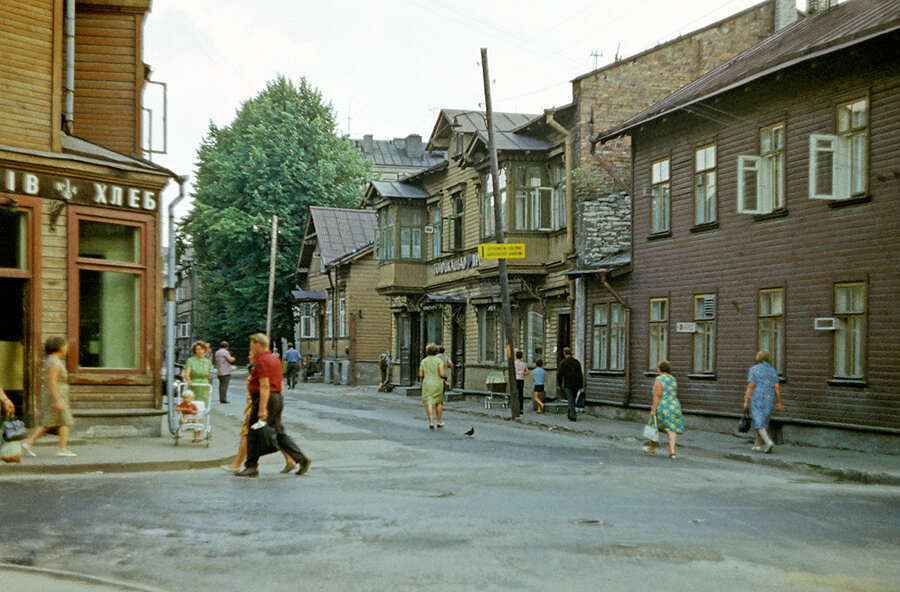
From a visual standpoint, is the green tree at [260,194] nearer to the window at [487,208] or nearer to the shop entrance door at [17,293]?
the window at [487,208]

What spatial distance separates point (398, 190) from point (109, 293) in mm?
24493

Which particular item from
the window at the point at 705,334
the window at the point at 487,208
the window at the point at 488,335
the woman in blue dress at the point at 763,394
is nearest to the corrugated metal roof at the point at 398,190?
the window at the point at 487,208

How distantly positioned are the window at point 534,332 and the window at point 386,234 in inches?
406

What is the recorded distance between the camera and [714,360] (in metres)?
24.1

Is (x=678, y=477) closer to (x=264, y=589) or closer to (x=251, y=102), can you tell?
(x=264, y=589)

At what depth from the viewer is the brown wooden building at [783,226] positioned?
19.2m

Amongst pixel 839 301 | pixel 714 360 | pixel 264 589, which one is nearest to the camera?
pixel 264 589

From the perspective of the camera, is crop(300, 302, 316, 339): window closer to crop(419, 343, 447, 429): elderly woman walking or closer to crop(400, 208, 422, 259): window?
crop(400, 208, 422, 259): window

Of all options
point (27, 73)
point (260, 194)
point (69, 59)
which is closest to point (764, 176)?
point (69, 59)

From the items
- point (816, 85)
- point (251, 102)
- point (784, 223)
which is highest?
point (251, 102)

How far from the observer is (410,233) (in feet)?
141

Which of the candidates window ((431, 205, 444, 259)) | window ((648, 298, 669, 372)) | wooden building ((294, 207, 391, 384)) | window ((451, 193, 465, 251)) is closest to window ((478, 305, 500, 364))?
window ((451, 193, 465, 251))

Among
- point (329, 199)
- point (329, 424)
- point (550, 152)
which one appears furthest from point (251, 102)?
point (329, 424)

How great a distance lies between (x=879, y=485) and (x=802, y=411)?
19.3ft
